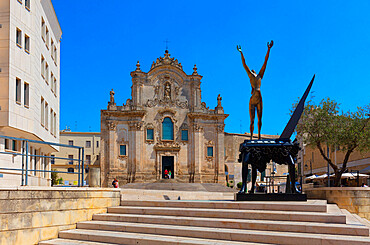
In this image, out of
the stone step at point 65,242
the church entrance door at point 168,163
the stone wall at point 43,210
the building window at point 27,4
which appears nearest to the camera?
the stone wall at point 43,210

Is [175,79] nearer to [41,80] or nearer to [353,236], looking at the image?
[41,80]

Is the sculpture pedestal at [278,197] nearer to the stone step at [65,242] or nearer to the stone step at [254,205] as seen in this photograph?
the stone step at [254,205]

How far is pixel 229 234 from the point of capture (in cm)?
960

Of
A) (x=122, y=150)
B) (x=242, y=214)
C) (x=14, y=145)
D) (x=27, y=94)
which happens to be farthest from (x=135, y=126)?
(x=242, y=214)

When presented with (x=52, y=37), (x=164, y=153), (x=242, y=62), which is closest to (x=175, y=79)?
(x=164, y=153)

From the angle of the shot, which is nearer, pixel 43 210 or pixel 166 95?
pixel 43 210

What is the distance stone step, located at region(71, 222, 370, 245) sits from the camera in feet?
27.7

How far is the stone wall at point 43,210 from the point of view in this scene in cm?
1030

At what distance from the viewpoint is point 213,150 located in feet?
169

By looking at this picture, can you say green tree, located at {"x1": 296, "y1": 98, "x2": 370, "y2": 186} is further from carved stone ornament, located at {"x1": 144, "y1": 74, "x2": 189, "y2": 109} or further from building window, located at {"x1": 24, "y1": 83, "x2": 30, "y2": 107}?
carved stone ornament, located at {"x1": 144, "y1": 74, "x2": 189, "y2": 109}

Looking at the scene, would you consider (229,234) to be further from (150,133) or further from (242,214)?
(150,133)

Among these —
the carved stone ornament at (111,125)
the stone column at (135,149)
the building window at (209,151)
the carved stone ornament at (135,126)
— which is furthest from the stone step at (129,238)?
the building window at (209,151)

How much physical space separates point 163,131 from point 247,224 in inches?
1628

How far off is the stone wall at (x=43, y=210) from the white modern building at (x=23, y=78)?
7.78 metres
